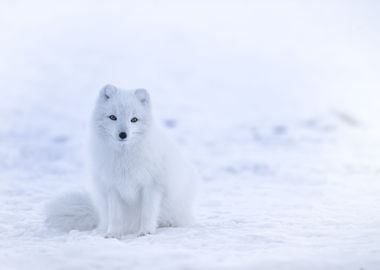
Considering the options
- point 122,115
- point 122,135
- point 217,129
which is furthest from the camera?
point 217,129

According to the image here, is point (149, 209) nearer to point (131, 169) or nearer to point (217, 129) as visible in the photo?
point (131, 169)

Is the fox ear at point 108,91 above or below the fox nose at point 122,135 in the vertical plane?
above

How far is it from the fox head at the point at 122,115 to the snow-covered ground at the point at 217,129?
2.52 ft

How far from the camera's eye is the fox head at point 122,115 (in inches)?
166

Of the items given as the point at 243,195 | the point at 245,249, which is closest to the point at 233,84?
the point at 243,195

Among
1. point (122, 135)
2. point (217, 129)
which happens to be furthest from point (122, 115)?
point (217, 129)

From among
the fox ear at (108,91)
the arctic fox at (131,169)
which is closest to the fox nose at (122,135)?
the arctic fox at (131,169)

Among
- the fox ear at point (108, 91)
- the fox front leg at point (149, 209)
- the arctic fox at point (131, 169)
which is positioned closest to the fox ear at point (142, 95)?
the arctic fox at point (131, 169)

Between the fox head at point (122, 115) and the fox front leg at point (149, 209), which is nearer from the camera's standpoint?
the fox head at point (122, 115)

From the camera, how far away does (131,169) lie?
434cm

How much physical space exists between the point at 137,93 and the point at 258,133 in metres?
9.41

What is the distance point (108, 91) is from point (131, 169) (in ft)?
2.04

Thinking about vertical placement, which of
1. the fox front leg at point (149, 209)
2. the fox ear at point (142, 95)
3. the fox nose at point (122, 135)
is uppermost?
the fox ear at point (142, 95)

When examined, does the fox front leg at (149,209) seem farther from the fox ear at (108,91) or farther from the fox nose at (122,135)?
the fox ear at (108,91)
